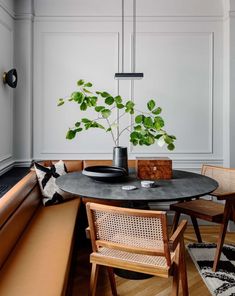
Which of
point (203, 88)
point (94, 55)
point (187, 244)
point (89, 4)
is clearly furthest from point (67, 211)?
point (89, 4)

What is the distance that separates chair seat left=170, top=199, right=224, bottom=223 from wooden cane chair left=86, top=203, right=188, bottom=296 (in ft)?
2.45

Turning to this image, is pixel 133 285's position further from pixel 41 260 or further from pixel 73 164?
pixel 73 164

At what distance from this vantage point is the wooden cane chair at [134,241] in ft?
4.29

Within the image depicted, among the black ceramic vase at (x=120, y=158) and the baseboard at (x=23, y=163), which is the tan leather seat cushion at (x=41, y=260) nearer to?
the black ceramic vase at (x=120, y=158)

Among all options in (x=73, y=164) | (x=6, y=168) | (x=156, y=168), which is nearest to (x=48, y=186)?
(x=73, y=164)

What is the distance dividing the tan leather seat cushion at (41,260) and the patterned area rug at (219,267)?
945mm

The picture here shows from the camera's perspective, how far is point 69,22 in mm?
3078

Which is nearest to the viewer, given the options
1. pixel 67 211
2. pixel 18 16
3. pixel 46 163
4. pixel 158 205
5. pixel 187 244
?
pixel 67 211

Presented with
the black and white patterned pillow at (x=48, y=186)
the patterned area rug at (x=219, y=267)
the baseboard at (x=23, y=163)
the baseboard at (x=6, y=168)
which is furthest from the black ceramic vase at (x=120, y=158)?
the baseboard at (x=23, y=163)

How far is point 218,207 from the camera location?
238 centimetres

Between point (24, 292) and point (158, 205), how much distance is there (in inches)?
85.2

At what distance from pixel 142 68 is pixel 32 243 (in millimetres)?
2079

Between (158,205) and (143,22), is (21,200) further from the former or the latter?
(143,22)

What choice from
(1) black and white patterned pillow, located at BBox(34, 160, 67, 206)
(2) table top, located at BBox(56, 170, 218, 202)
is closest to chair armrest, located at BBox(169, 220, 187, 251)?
(2) table top, located at BBox(56, 170, 218, 202)
